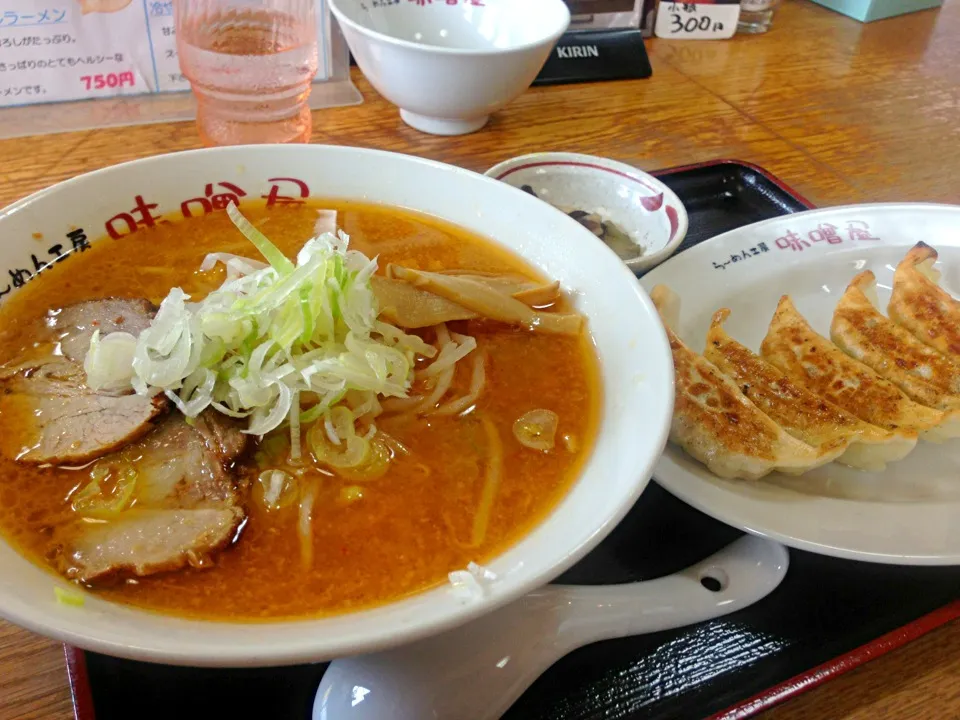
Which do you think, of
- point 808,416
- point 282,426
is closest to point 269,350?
point 282,426

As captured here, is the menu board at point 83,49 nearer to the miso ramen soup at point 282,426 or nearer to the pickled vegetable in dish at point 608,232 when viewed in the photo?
the miso ramen soup at point 282,426

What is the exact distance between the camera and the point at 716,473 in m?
1.25

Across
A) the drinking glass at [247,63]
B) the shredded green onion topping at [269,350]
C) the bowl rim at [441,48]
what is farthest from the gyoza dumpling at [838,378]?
the drinking glass at [247,63]

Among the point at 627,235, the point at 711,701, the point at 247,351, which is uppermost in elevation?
the point at 247,351

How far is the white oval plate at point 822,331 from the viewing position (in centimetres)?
113

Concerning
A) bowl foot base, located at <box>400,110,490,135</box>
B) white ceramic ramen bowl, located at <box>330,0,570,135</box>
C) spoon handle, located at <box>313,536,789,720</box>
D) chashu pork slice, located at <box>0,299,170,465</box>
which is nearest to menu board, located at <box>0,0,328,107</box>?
white ceramic ramen bowl, located at <box>330,0,570,135</box>

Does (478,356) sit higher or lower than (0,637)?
higher

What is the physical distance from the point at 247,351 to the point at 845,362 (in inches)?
45.4

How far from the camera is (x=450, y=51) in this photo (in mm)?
1868

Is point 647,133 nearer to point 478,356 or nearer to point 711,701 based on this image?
point 478,356

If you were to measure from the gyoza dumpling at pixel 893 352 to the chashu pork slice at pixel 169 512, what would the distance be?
1.25 m

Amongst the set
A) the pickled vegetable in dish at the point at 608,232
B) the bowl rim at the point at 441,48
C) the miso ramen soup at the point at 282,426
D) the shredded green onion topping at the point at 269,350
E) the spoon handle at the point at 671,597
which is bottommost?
the spoon handle at the point at 671,597

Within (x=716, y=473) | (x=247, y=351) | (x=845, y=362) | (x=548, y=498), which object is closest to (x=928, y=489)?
(x=845, y=362)

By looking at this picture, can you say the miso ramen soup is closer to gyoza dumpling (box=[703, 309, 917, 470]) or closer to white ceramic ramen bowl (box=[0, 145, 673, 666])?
white ceramic ramen bowl (box=[0, 145, 673, 666])
